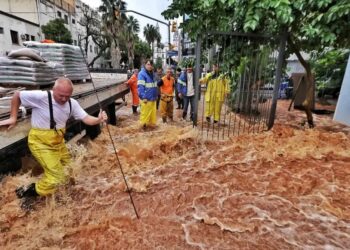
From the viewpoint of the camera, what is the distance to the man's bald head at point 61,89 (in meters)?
3.25

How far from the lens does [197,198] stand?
3.89m

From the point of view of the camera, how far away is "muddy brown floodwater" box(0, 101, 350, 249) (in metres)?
2.99

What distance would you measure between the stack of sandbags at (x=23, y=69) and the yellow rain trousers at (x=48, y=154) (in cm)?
202

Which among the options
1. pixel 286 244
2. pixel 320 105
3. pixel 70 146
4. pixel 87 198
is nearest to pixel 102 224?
pixel 87 198

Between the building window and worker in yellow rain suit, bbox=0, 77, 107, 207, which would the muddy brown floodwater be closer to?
worker in yellow rain suit, bbox=0, 77, 107, 207

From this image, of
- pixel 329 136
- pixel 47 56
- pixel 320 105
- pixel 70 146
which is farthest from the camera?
pixel 320 105

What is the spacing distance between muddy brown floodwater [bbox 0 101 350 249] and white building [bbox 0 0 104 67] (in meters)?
11.5

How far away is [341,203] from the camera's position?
3.70m

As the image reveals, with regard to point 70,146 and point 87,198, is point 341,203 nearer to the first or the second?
point 87,198

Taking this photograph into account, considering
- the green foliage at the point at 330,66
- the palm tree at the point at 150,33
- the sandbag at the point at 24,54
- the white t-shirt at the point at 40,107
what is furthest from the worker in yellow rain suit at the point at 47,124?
the palm tree at the point at 150,33

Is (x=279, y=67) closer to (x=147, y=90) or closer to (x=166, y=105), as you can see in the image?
(x=147, y=90)

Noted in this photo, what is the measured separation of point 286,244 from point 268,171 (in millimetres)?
1934

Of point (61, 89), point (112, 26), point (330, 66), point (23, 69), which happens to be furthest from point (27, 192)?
point (112, 26)

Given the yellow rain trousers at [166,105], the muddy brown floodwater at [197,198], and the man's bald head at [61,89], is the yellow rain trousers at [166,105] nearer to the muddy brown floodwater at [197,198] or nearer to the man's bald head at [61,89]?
the muddy brown floodwater at [197,198]
